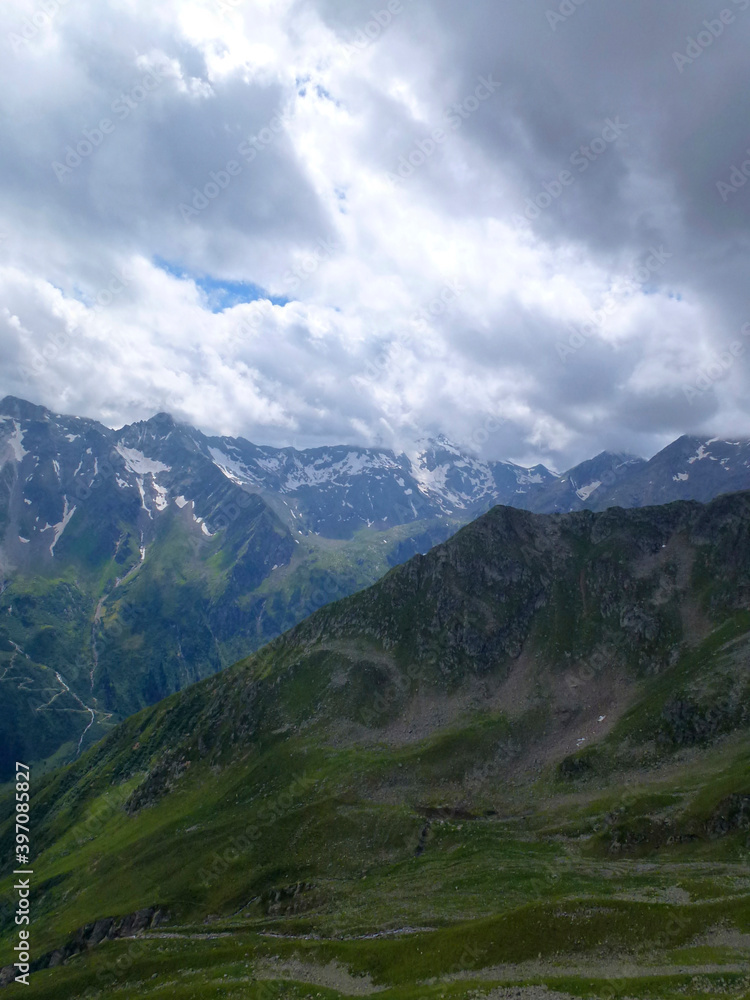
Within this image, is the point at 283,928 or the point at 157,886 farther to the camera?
the point at 157,886

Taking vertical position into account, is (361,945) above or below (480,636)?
below

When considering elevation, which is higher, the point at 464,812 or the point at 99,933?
the point at 99,933

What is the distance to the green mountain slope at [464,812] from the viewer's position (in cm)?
6003

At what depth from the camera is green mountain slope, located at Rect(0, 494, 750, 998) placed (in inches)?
2363

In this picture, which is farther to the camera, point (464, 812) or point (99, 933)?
point (464, 812)

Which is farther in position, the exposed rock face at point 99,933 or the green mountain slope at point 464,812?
the exposed rock face at point 99,933

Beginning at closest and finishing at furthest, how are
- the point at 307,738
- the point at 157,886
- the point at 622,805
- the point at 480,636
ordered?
the point at 622,805 < the point at 157,886 < the point at 307,738 < the point at 480,636

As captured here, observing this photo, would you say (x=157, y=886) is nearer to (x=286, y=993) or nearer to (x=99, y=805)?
(x=286, y=993)

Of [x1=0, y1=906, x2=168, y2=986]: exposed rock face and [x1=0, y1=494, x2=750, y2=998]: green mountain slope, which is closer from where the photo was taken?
[x1=0, y1=494, x2=750, y2=998]: green mountain slope

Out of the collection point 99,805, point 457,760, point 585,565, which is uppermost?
point 585,565

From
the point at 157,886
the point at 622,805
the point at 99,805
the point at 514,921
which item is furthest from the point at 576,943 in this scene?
the point at 99,805

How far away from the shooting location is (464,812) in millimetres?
122062

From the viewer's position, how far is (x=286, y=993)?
62469 millimetres

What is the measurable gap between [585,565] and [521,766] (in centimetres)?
8118
